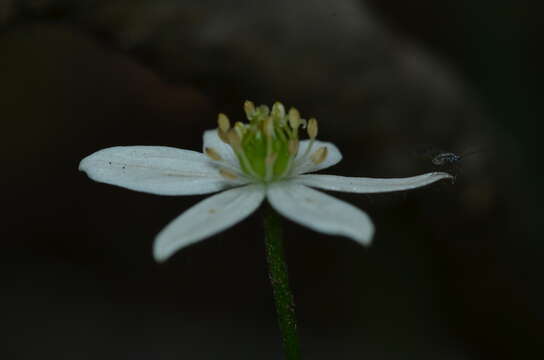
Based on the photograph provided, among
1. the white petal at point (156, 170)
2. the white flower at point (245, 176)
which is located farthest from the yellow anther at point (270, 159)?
the white petal at point (156, 170)

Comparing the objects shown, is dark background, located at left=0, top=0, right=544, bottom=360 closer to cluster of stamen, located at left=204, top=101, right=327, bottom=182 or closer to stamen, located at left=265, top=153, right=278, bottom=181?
cluster of stamen, located at left=204, top=101, right=327, bottom=182

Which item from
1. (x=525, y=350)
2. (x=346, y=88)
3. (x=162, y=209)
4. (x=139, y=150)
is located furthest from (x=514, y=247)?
(x=139, y=150)

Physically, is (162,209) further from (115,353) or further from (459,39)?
(459,39)

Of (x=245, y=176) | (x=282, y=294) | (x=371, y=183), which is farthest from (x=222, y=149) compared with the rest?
(x=282, y=294)

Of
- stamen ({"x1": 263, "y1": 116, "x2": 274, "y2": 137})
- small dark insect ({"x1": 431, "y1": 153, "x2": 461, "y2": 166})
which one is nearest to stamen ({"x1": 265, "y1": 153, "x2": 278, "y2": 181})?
stamen ({"x1": 263, "y1": 116, "x2": 274, "y2": 137})

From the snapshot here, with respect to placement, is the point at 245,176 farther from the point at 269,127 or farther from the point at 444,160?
the point at 444,160

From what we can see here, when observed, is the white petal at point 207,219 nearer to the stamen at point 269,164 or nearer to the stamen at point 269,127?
the stamen at point 269,164
